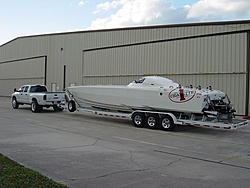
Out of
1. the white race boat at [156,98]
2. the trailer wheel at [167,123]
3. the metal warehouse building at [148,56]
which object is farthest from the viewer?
the metal warehouse building at [148,56]

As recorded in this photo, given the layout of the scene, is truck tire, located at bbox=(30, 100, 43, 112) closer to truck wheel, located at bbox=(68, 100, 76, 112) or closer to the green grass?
truck wheel, located at bbox=(68, 100, 76, 112)

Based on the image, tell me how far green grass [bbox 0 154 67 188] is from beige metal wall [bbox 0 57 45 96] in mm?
30089

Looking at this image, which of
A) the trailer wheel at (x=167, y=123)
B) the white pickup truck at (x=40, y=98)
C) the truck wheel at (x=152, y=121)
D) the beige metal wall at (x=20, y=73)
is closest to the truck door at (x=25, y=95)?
the white pickup truck at (x=40, y=98)

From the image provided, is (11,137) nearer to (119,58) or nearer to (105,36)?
(119,58)

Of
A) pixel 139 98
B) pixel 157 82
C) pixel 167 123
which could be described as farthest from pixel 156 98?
pixel 167 123

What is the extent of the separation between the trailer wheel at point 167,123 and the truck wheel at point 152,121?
0.82ft

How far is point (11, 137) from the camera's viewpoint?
10820 millimetres

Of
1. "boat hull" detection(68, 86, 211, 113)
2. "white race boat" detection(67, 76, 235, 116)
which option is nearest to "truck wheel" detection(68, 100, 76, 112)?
"boat hull" detection(68, 86, 211, 113)

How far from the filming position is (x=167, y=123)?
43.9 feet

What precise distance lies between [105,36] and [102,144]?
1888 centimetres

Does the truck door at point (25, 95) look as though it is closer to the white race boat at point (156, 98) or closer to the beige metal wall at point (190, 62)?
the white race boat at point (156, 98)

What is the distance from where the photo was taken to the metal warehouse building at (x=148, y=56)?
19.2 m

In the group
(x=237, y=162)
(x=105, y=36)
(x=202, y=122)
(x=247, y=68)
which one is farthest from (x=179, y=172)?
(x=105, y=36)

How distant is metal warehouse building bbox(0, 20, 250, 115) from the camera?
19.2 m
